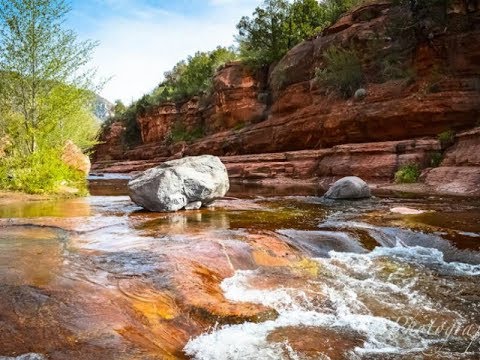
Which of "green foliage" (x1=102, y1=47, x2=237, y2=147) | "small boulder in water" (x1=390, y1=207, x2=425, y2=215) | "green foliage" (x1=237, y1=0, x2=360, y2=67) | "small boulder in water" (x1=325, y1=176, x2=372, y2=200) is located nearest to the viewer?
"small boulder in water" (x1=390, y1=207, x2=425, y2=215)

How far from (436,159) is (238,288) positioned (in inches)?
517

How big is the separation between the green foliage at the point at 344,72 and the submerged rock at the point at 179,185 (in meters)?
13.3

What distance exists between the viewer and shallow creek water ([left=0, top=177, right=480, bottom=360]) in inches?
125

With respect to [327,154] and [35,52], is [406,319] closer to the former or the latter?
[35,52]

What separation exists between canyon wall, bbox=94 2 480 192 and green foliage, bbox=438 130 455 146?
0.17 m

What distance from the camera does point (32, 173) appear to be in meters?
12.1

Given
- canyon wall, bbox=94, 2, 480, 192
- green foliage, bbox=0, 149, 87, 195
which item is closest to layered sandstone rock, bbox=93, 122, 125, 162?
canyon wall, bbox=94, 2, 480, 192

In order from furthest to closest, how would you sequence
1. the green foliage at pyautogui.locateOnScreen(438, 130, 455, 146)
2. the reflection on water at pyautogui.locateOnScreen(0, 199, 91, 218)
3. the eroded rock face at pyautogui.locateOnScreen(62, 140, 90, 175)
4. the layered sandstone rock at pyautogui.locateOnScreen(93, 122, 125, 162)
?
the layered sandstone rock at pyautogui.locateOnScreen(93, 122, 125, 162)
the eroded rock face at pyautogui.locateOnScreen(62, 140, 90, 175)
the green foliage at pyautogui.locateOnScreen(438, 130, 455, 146)
the reflection on water at pyautogui.locateOnScreen(0, 199, 91, 218)

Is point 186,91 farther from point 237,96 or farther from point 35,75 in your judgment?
point 35,75

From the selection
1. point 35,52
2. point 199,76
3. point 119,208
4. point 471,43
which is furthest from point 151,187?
point 199,76

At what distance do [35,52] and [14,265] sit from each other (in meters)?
10.3

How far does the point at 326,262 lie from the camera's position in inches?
230

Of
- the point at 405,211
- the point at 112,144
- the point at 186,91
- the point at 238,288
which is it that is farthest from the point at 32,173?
the point at 112,144

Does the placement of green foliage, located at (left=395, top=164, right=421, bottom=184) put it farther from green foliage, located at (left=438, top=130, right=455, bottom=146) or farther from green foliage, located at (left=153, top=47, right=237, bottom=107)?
green foliage, located at (left=153, top=47, right=237, bottom=107)
